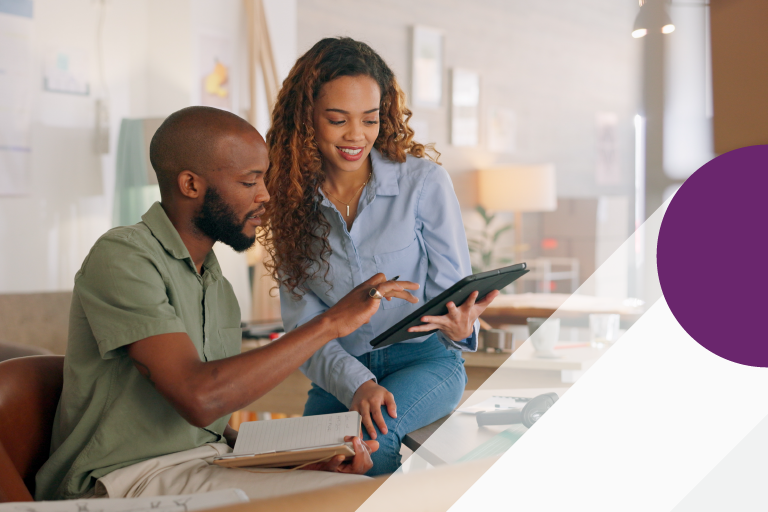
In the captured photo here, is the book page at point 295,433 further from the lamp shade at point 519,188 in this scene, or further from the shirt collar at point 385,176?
the lamp shade at point 519,188

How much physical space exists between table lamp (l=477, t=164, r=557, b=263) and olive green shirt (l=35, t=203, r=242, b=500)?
431 cm

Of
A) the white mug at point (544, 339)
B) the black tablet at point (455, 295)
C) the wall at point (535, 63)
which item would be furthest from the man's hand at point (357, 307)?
the wall at point (535, 63)

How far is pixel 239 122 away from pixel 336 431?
565mm

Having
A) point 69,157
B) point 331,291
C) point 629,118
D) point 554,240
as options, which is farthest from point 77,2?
point 629,118

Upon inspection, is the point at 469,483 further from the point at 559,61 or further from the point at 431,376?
the point at 559,61

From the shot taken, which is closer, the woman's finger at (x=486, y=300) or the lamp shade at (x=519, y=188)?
the woman's finger at (x=486, y=300)

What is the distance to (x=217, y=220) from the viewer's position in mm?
1180

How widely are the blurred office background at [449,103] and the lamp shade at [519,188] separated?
1cm

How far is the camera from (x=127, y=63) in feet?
11.2

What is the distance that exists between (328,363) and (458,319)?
1.05 feet

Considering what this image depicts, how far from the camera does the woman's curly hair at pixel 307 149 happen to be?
1510 millimetres

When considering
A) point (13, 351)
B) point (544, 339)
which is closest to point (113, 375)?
point (13, 351)

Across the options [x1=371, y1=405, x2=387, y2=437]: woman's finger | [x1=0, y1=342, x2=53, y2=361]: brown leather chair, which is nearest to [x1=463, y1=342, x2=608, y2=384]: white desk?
[x1=371, y1=405, x2=387, y2=437]: woman's finger
